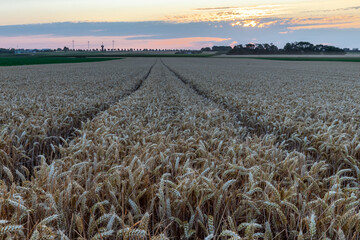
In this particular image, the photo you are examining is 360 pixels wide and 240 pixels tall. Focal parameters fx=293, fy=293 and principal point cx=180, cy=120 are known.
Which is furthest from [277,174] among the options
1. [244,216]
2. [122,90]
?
[122,90]

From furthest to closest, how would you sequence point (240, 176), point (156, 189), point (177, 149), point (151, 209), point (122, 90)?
point (122, 90) → point (177, 149) → point (240, 176) → point (156, 189) → point (151, 209)

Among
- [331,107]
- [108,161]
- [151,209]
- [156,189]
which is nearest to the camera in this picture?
[151,209]

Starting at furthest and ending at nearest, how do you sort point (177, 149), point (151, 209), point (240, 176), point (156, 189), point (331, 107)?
point (331, 107)
point (177, 149)
point (240, 176)
point (156, 189)
point (151, 209)

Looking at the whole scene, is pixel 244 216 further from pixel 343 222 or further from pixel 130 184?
pixel 130 184

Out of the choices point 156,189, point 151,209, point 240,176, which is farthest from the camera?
point 240,176

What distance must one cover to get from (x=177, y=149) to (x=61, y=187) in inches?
83.7

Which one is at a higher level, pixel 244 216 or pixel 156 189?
pixel 156 189

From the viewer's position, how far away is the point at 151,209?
2934mm

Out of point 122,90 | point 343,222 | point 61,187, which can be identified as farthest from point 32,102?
point 343,222

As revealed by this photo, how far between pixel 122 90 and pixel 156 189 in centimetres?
1383

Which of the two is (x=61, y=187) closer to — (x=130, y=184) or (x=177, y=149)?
(x=130, y=184)

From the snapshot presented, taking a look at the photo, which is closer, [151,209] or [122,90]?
[151,209]

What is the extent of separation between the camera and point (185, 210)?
2982 mm

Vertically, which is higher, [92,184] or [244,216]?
[92,184]
